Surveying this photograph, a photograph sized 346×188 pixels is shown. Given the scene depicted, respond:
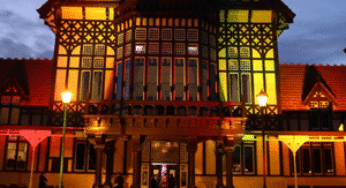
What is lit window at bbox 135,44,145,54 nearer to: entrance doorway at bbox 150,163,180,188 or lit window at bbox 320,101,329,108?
entrance doorway at bbox 150,163,180,188

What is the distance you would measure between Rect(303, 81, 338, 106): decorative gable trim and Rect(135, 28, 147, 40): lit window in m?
12.3

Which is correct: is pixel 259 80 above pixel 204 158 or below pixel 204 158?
above

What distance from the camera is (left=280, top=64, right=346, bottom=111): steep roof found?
2541 cm

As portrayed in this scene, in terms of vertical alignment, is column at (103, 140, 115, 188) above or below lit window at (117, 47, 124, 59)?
below

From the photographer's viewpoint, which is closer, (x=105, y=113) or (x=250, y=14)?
(x=105, y=113)

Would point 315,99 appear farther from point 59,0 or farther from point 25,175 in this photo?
point 25,175

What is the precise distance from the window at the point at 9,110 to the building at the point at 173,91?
70 millimetres

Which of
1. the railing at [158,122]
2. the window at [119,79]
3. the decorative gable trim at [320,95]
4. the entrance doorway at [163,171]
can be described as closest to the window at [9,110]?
the window at [119,79]

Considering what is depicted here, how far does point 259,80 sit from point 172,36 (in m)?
6.99

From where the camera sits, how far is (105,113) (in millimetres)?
19938

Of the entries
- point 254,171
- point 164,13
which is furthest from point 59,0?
point 254,171

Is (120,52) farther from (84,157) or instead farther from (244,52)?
(244,52)

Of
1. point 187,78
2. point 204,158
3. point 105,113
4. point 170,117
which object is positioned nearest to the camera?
point 170,117

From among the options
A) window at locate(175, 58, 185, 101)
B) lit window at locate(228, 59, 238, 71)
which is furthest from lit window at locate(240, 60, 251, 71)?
window at locate(175, 58, 185, 101)
